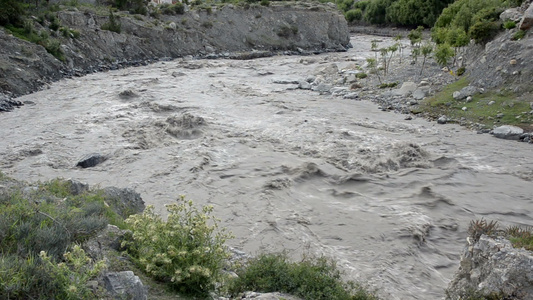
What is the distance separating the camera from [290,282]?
6074 millimetres

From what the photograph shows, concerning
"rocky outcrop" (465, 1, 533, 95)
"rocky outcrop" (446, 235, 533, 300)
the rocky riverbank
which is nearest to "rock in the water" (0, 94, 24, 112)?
the rocky riverbank

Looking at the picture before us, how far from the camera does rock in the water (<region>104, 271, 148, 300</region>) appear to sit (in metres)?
4.52

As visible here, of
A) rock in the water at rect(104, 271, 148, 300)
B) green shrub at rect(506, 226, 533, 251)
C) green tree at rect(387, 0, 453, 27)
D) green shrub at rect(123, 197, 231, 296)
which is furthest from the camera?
green tree at rect(387, 0, 453, 27)

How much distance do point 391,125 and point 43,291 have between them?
1650cm

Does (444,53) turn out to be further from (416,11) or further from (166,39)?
(416,11)

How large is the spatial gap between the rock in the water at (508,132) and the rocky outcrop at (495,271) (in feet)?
39.2

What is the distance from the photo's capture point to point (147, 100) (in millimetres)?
22703

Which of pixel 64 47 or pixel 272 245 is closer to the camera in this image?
pixel 272 245

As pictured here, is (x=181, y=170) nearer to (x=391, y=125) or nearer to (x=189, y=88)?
(x=391, y=125)

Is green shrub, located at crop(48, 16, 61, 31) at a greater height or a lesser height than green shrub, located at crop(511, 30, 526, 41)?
lesser

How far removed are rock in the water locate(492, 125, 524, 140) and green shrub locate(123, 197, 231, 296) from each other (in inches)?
568

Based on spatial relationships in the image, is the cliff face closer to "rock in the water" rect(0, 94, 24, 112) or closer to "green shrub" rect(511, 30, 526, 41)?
"rock in the water" rect(0, 94, 24, 112)

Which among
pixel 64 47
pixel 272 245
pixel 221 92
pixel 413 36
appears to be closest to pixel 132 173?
pixel 272 245

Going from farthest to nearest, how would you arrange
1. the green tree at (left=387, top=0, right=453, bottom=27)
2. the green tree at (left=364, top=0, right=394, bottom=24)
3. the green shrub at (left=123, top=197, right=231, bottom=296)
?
the green tree at (left=364, top=0, right=394, bottom=24) → the green tree at (left=387, top=0, right=453, bottom=27) → the green shrub at (left=123, top=197, right=231, bottom=296)
